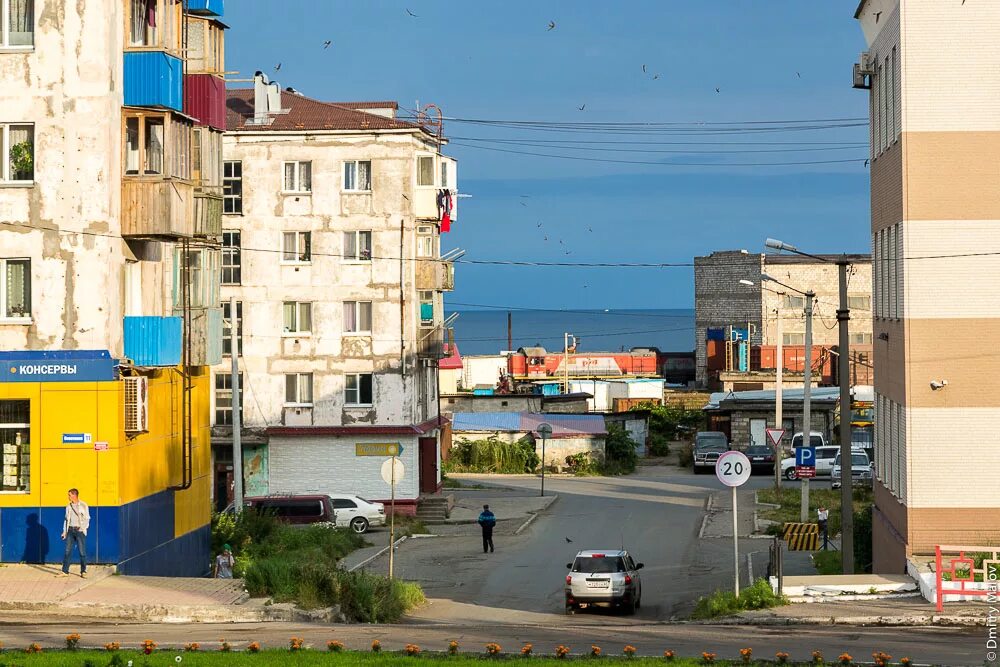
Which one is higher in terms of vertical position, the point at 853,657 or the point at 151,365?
the point at 151,365

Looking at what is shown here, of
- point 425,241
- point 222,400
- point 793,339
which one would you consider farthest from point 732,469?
point 793,339

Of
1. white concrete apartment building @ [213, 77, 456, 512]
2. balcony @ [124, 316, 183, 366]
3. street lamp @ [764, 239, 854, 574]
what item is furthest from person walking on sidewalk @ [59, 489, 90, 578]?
white concrete apartment building @ [213, 77, 456, 512]

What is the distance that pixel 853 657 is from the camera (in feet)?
60.3

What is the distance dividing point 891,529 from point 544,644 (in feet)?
37.3

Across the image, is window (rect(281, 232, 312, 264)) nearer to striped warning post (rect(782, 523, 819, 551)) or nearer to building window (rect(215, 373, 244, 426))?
building window (rect(215, 373, 244, 426))

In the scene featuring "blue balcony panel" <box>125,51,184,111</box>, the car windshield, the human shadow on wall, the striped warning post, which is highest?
"blue balcony panel" <box>125,51,184,111</box>

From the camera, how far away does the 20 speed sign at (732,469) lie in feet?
83.7

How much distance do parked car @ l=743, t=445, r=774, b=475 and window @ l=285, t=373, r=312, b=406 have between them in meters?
23.5

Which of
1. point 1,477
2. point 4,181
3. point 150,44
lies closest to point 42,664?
point 1,477

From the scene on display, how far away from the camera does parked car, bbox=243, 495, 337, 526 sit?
44.8m

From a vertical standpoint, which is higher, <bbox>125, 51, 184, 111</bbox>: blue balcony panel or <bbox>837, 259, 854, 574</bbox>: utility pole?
<bbox>125, 51, 184, 111</bbox>: blue balcony panel

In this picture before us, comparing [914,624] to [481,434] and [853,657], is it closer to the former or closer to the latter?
[853,657]

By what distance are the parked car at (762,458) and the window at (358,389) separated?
2193cm

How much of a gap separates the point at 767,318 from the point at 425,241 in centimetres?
5727
